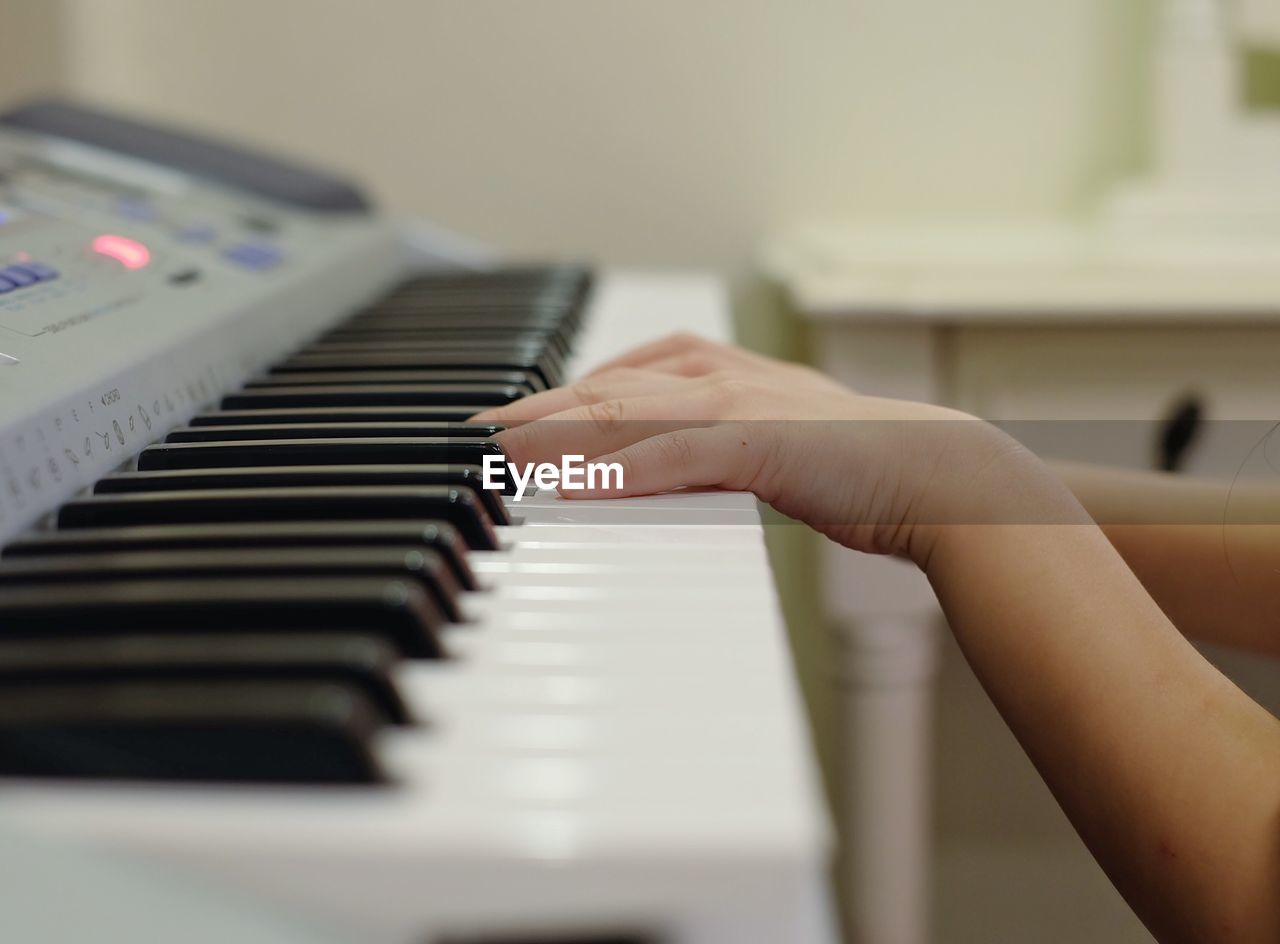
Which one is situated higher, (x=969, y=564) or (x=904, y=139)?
(x=904, y=139)

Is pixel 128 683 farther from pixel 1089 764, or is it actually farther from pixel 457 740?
pixel 1089 764

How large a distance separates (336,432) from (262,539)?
0.39ft

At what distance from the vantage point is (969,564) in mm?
438

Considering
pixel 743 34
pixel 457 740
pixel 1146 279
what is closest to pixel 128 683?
pixel 457 740

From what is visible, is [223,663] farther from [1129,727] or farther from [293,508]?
[1129,727]

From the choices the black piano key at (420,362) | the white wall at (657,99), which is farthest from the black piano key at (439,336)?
the white wall at (657,99)

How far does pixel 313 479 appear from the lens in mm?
375

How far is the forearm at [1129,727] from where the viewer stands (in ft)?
1.21

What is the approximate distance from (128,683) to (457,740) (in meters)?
0.07

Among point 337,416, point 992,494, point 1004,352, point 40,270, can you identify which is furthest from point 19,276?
point 1004,352

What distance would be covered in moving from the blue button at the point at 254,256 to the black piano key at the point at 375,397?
159 millimetres

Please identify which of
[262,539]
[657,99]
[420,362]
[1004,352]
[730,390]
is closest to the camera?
[262,539]

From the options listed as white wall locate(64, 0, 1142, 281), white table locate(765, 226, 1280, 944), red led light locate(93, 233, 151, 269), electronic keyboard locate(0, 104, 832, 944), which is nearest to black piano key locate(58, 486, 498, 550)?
electronic keyboard locate(0, 104, 832, 944)

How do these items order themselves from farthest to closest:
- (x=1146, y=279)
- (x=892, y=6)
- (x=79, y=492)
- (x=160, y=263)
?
(x=892, y=6)
(x=1146, y=279)
(x=160, y=263)
(x=79, y=492)
